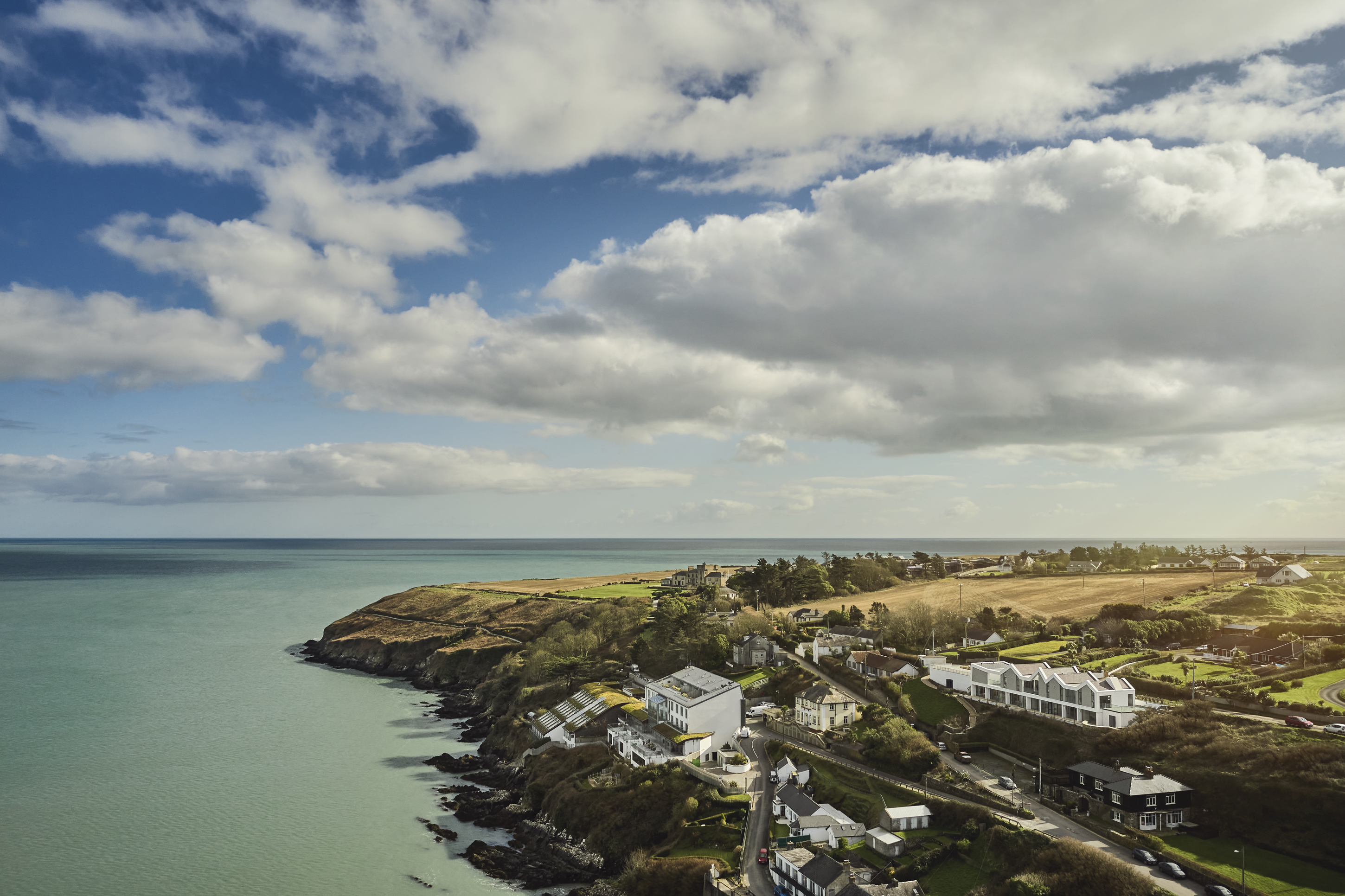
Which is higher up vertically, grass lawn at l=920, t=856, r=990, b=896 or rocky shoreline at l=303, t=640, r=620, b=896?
grass lawn at l=920, t=856, r=990, b=896

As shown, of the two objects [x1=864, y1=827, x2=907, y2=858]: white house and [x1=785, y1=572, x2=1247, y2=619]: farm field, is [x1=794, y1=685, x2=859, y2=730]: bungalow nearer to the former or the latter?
[x1=864, y1=827, x2=907, y2=858]: white house

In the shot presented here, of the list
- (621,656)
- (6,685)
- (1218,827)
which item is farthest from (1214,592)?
(6,685)

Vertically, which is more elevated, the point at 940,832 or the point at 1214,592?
the point at 1214,592

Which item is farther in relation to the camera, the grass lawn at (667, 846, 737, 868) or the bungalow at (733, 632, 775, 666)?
the bungalow at (733, 632, 775, 666)

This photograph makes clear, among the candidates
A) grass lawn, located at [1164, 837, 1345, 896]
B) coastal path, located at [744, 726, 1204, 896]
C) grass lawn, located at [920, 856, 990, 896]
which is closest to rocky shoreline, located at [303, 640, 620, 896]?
coastal path, located at [744, 726, 1204, 896]

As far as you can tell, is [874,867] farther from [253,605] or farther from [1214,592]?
[253,605]

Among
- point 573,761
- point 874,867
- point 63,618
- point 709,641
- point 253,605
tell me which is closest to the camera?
point 874,867

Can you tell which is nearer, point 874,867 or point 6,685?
point 874,867
